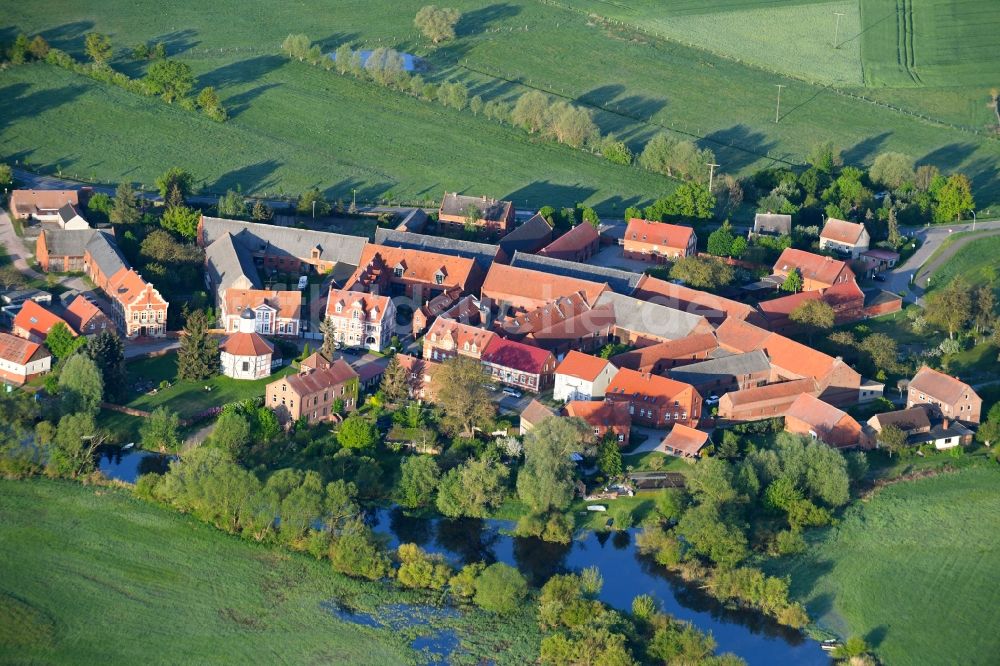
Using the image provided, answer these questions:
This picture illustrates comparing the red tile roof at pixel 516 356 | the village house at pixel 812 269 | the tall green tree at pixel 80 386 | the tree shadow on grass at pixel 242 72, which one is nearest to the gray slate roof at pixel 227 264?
the tall green tree at pixel 80 386

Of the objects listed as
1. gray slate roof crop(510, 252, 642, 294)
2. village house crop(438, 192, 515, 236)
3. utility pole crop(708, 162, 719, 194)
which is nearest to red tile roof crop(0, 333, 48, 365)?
gray slate roof crop(510, 252, 642, 294)

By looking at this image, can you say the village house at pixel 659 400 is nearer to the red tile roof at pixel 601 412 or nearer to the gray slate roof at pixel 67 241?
the red tile roof at pixel 601 412

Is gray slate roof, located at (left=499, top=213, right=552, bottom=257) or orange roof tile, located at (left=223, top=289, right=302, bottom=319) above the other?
orange roof tile, located at (left=223, top=289, right=302, bottom=319)

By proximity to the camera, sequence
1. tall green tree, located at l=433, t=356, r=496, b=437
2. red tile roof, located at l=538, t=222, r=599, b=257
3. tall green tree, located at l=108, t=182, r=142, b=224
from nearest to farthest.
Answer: tall green tree, located at l=433, t=356, r=496, b=437 → tall green tree, located at l=108, t=182, r=142, b=224 → red tile roof, located at l=538, t=222, r=599, b=257

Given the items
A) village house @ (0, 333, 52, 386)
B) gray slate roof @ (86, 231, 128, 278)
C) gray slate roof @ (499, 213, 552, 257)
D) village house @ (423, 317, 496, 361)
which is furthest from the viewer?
gray slate roof @ (499, 213, 552, 257)

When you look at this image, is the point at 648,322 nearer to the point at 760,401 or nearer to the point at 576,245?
the point at 760,401

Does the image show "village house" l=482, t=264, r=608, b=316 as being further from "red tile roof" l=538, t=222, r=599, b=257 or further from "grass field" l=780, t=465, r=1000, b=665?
"grass field" l=780, t=465, r=1000, b=665
